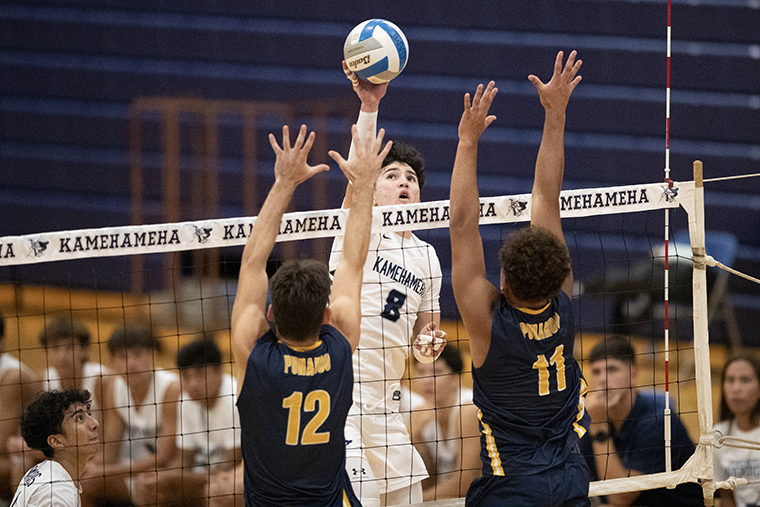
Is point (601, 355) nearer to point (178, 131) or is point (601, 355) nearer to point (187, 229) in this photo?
point (187, 229)

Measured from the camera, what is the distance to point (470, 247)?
353 cm

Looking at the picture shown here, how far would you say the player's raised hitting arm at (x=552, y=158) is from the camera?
12.4 feet

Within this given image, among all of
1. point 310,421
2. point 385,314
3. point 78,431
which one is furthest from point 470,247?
point 78,431

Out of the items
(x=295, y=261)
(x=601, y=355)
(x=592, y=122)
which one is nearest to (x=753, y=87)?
(x=592, y=122)

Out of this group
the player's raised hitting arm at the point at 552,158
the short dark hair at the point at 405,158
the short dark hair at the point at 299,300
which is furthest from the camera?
the short dark hair at the point at 405,158

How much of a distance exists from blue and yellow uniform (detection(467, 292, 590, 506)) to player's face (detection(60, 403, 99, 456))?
2235mm

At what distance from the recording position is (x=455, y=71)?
1055 cm

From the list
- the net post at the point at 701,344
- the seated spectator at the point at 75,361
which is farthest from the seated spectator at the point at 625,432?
the seated spectator at the point at 75,361

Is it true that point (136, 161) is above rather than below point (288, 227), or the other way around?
above

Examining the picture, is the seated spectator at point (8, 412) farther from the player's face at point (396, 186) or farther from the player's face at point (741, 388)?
the player's face at point (741, 388)

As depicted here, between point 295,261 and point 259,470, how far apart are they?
808 mm

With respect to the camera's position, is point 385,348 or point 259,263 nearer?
point 259,263

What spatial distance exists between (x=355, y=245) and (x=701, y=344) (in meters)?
2.08

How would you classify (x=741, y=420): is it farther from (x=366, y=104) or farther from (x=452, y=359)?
(x=366, y=104)
